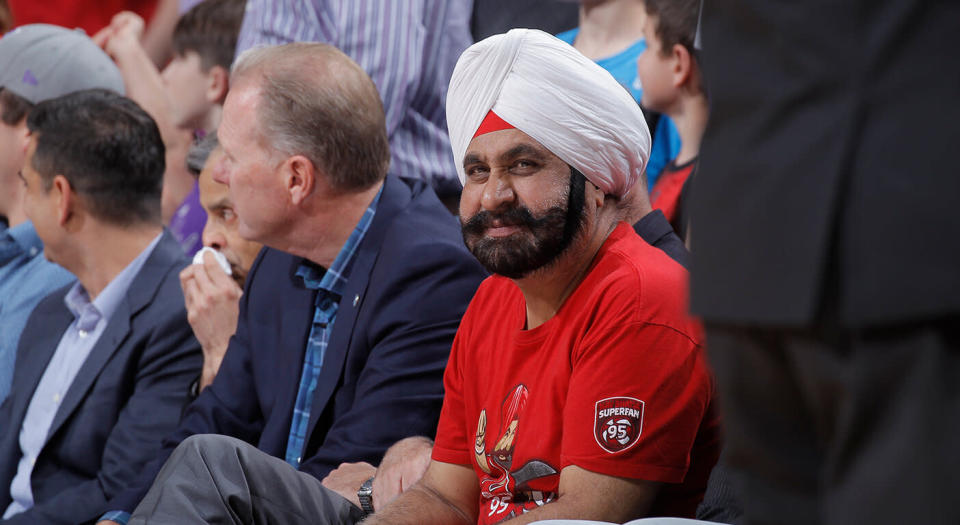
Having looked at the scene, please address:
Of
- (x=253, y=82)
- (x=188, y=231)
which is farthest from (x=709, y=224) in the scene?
(x=188, y=231)

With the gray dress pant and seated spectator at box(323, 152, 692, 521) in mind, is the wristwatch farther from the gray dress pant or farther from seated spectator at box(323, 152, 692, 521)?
the gray dress pant

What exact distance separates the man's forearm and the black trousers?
143 centimetres

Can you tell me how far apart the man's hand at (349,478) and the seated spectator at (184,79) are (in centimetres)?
268

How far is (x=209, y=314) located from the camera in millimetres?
3840

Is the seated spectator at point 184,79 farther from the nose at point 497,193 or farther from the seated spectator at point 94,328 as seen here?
the nose at point 497,193

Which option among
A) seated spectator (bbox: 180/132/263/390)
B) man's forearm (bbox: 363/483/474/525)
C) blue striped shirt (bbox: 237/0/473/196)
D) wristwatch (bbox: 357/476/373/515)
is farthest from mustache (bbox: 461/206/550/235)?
blue striped shirt (bbox: 237/0/473/196)

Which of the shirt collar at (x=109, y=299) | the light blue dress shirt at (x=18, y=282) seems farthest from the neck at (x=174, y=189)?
Result: the shirt collar at (x=109, y=299)

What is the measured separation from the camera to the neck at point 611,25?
4.46 m

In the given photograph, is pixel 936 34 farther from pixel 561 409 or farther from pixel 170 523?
pixel 170 523

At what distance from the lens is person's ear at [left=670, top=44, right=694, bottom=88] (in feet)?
13.0

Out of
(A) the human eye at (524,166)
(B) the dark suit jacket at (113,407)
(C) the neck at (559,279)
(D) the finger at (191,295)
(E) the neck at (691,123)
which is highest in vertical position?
(E) the neck at (691,123)

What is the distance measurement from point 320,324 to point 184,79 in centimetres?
283

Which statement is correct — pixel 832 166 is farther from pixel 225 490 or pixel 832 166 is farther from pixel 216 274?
pixel 216 274

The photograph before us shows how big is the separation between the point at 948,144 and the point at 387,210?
256cm
